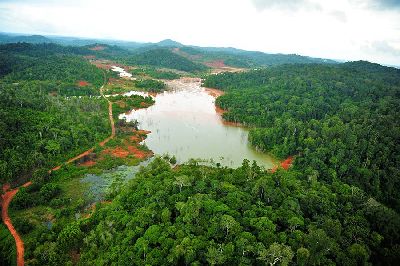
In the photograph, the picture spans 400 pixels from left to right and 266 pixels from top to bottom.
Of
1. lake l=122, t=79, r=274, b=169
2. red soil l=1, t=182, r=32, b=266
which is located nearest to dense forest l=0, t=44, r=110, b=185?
red soil l=1, t=182, r=32, b=266

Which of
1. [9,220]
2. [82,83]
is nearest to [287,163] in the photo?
[9,220]

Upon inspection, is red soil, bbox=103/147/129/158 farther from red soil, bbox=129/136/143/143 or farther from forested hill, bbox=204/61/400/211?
forested hill, bbox=204/61/400/211

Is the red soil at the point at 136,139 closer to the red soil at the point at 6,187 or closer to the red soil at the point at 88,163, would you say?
the red soil at the point at 88,163

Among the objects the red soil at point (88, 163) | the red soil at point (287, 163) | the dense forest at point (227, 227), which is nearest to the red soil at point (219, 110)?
the red soil at point (287, 163)

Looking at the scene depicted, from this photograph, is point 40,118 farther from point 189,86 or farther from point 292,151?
point 189,86

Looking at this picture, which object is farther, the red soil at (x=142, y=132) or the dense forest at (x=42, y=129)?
the red soil at (x=142, y=132)

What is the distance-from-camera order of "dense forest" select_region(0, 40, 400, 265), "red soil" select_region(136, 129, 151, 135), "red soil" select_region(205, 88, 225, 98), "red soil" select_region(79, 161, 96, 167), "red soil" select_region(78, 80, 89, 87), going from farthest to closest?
"red soil" select_region(205, 88, 225, 98) → "red soil" select_region(78, 80, 89, 87) → "red soil" select_region(136, 129, 151, 135) → "red soil" select_region(79, 161, 96, 167) → "dense forest" select_region(0, 40, 400, 265)

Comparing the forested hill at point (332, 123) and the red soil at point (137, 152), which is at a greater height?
the forested hill at point (332, 123)
